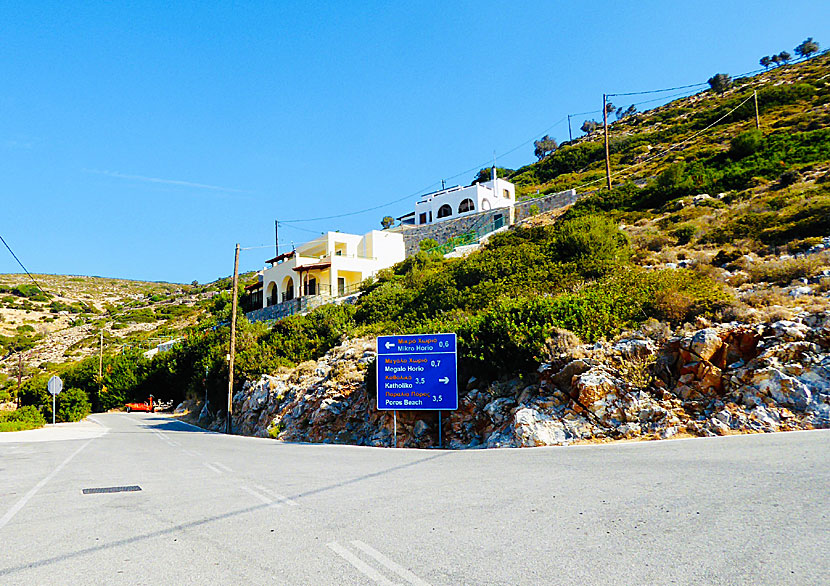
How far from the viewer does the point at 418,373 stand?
1694cm

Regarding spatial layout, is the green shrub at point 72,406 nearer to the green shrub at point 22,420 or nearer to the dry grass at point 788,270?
Answer: the green shrub at point 22,420

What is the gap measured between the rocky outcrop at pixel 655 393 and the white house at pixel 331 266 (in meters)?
29.3

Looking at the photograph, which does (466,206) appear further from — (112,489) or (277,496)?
(277,496)

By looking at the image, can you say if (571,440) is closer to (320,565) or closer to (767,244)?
(320,565)

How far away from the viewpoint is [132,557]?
5.11 m

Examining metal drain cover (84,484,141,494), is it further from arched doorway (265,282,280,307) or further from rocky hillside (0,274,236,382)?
rocky hillside (0,274,236,382)

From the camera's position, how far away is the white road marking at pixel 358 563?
4.36 m

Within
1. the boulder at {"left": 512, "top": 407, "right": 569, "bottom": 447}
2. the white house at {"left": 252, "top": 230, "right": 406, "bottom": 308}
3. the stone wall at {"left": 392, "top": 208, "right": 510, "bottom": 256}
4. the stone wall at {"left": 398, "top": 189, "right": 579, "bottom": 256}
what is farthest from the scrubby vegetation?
the white house at {"left": 252, "top": 230, "right": 406, "bottom": 308}

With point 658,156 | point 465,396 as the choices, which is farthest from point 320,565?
point 658,156

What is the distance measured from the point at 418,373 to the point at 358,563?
12.2 meters

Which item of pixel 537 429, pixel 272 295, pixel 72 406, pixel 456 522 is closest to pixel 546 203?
pixel 272 295

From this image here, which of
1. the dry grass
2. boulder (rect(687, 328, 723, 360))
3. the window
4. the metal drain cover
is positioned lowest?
the metal drain cover

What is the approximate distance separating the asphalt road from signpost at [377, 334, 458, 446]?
547 centimetres

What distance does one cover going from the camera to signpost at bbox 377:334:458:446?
651 inches
